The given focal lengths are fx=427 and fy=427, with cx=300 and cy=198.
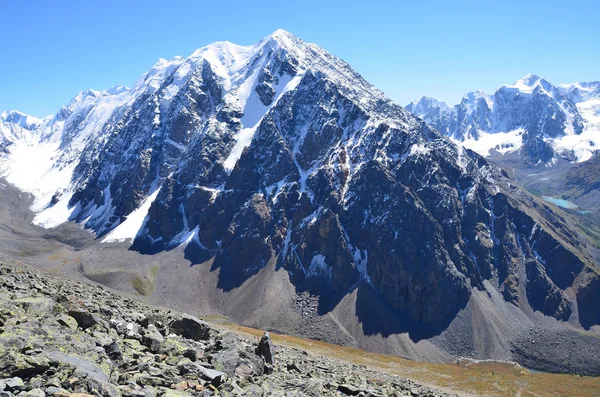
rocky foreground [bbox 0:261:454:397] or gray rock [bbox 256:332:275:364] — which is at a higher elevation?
rocky foreground [bbox 0:261:454:397]

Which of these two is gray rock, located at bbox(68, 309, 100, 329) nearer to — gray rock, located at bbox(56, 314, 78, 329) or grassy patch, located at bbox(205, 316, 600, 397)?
gray rock, located at bbox(56, 314, 78, 329)

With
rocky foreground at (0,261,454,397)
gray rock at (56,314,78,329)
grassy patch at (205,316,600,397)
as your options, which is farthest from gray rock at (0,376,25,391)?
grassy patch at (205,316,600,397)

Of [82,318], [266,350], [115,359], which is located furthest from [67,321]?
[266,350]

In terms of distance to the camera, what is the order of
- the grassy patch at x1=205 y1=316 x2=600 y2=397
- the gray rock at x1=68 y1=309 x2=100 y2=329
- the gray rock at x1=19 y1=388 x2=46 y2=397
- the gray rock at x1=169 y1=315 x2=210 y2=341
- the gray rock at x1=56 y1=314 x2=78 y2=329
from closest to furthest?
→ the gray rock at x1=19 y1=388 x2=46 y2=397 < the gray rock at x1=56 y1=314 x2=78 y2=329 < the gray rock at x1=68 y1=309 x2=100 y2=329 < the gray rock at x1=169 y1=315 x2=210 y2=341 < the grassy patch at x1=205 y1=316 x2=600 y2=397

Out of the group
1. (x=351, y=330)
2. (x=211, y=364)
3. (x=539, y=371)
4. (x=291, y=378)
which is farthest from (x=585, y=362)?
(x=211, y=364)

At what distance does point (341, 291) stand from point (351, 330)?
2311 cm

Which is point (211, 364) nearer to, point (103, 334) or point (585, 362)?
point (103, 334)

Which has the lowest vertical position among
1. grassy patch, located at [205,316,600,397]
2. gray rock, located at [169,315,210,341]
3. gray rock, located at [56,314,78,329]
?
grassy patch, located at [205,316,600,397]

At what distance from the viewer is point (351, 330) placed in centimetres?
17438

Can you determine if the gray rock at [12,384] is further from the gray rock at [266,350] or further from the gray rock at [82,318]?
the gray rock at [266,350]

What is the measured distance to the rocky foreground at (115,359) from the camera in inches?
749

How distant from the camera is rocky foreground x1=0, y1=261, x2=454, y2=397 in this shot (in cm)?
1902

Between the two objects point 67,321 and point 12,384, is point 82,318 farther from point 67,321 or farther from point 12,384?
point 12,384

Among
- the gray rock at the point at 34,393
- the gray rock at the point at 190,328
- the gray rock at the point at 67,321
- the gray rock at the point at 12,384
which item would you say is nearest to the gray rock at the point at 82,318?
the gray rock at the point at 67,321
